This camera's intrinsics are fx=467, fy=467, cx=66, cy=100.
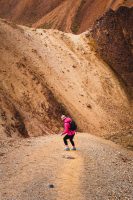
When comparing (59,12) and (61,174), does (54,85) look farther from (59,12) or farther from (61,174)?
(59,12)

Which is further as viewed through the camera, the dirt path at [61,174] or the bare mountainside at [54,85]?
the bare mountainside at [54,85]

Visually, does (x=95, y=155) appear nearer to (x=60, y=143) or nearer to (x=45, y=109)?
(x=60, y=143)

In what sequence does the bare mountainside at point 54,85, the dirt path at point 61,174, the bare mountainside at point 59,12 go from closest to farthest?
the dirt path at point 61,174 < the bare mountainside at point 54,85 < the bare mountainside at point 59,12

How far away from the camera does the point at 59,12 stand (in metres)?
93.0

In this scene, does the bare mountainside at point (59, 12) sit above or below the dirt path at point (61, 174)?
above

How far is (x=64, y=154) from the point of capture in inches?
834

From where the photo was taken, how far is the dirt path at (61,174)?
1530 centimetres

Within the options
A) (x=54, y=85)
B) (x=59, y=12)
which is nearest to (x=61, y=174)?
(x=54, y=85)

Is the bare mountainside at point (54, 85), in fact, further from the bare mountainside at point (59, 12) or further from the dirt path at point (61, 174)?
the bare mountainside at point (59, 12)

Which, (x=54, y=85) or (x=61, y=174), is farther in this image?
(x=54, y=85)

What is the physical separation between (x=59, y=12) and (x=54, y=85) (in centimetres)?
5109

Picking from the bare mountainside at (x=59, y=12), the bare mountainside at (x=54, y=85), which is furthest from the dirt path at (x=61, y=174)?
the bare mountainside at (x=59, y=12)

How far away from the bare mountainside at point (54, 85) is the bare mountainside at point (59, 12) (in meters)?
23.5

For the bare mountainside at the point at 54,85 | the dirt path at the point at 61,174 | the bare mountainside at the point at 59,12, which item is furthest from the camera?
the bare mountainside at the point at 59,12
